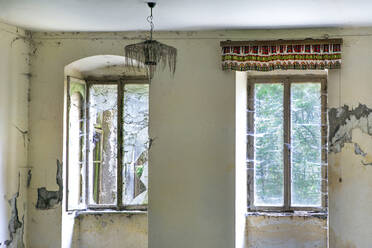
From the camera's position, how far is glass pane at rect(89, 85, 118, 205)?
6.43m

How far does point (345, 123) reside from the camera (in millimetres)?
5414

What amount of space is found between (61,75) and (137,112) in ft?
3.48

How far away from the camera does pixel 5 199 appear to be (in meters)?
5.39

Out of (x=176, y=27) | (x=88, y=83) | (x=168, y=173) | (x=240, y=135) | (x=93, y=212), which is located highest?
(x=176, y=27)

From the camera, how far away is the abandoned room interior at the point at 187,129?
17.7ft

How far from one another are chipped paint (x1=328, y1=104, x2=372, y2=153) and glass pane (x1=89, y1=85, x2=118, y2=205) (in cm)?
261

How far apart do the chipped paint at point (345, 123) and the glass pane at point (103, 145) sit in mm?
2608

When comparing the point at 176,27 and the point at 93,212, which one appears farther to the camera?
the point at 93,212

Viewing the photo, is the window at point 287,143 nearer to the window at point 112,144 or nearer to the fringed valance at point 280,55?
the fringed valance at point 280,55

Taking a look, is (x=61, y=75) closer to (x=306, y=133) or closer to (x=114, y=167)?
(x=114, y=167)

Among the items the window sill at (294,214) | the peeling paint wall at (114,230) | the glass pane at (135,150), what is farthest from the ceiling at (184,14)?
the peeling paint wall at (114,230)

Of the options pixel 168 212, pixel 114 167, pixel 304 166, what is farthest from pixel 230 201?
pixel 114 167

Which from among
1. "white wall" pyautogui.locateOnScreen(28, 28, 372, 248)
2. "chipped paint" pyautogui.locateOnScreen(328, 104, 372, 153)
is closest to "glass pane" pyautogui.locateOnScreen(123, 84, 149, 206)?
"white wall" pyautogui.locateOnScreen(28, 28, 372, 248)

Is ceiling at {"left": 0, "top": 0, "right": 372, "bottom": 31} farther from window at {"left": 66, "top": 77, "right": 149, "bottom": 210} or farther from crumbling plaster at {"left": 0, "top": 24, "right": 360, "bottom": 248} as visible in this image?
window at {"left": 66, "top": 77, "right": 149, "bottom": 210}
